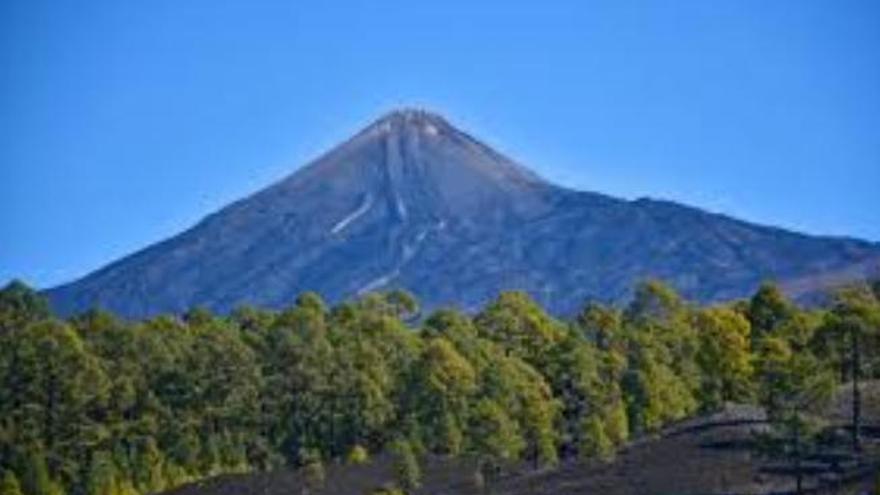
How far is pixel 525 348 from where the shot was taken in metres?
108

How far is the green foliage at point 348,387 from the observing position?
311 ft

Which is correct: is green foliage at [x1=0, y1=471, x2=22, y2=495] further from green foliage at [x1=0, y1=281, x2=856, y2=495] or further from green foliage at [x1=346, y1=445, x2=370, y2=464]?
green foliage at [x1=346, y1=445, x2=370, y2=464]

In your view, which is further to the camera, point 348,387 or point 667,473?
point 348,387

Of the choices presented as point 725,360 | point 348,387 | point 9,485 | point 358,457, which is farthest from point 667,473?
point 9,485

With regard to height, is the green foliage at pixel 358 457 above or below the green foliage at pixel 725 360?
below

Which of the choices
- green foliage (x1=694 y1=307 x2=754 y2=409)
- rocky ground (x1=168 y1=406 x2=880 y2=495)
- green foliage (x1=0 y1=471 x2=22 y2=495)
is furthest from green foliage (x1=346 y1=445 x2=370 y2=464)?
green foliage (x1=694 y1=307 x2=754 y2=409)

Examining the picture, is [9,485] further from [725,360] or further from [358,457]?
[725,360]

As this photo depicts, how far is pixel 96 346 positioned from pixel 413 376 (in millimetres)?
17640

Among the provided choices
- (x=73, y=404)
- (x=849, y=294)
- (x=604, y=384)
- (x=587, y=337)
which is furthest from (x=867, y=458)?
(x=73, y=404)

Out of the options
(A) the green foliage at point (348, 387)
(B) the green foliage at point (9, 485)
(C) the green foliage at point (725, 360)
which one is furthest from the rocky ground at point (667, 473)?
(B) the green foliage at point (9, 485)

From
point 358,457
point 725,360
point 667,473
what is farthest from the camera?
point 725,360

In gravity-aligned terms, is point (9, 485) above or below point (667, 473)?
above

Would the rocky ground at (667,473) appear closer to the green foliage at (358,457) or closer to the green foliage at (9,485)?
the green foliage at (358,457)

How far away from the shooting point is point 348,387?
100875mm
